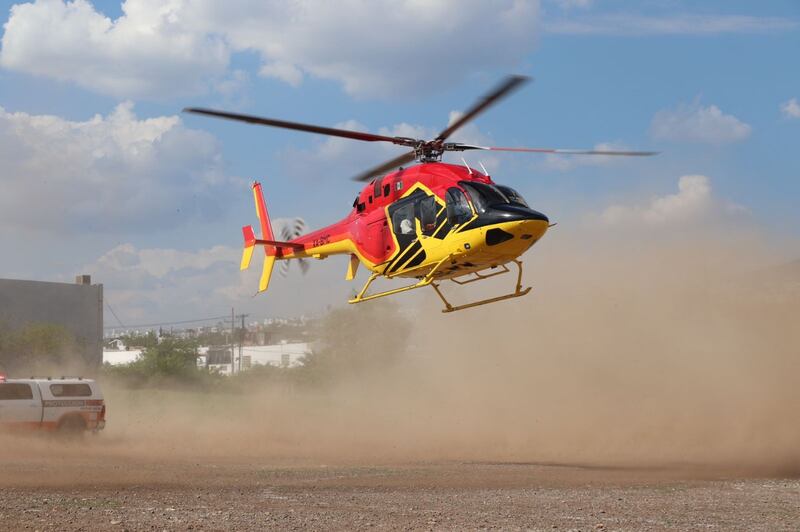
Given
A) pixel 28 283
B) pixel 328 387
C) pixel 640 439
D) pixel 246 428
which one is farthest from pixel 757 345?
pixel 28 283

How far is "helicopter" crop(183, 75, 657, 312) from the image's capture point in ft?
53.6

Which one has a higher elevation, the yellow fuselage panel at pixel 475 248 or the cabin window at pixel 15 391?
the yellow fuselage panel at pixel 475 248

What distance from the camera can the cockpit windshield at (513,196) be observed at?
1683 centimetres

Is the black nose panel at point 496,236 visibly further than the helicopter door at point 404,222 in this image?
No

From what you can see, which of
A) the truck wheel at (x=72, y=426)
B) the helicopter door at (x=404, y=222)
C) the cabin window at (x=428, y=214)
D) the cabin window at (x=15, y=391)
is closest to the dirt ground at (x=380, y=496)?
the cabin window at (x=15, y=391)

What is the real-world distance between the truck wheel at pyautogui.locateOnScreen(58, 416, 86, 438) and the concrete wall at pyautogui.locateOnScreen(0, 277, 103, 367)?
85.9 feet

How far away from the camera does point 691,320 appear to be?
27.1 meters

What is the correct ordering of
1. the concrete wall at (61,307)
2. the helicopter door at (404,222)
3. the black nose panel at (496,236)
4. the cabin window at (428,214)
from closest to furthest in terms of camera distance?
the black nose panel at (496,236), the cabin window at (428,214), the helicopter door at (404,222), the concrete wall at (61,307)

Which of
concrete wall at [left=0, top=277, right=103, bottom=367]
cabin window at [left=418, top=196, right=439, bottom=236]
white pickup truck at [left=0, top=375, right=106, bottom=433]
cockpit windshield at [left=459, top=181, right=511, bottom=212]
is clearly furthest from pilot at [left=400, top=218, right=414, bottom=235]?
concrete wall at [left=0, top=277, right=103, bottom=367]

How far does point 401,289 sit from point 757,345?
12632 mm

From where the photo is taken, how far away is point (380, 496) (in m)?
13.8

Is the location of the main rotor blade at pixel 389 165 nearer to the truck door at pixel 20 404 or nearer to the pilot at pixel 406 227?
the pilot at pixel 406 227

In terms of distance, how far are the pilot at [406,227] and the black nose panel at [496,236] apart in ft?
6.83

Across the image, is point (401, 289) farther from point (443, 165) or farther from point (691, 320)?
point (691, 320)
